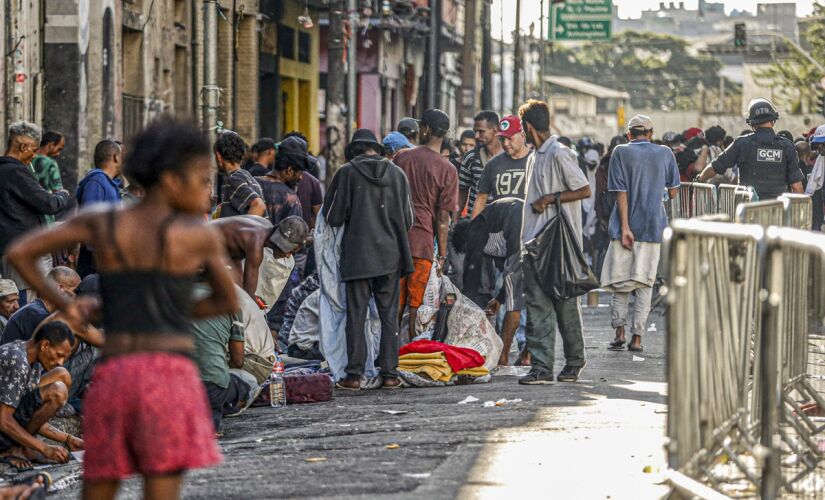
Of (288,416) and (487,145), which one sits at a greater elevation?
(487,145)

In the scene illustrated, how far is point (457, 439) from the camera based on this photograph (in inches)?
353

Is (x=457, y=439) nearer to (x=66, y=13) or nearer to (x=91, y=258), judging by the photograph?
(x=91, y=258)

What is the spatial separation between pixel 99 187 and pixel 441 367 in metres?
2.73

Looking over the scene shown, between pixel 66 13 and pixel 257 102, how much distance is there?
9956mm

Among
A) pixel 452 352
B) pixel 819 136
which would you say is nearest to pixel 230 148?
pixel 452 352

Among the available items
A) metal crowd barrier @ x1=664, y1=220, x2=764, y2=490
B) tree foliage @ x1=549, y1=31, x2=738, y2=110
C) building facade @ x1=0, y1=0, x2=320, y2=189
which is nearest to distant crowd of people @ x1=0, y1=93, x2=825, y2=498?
metal crowd barrier @ x1=664, y1=220, x2=764, y2=490

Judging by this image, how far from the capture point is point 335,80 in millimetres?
22141

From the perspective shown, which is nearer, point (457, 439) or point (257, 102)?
point (457, 439)

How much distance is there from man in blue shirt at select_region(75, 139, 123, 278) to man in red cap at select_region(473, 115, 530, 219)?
9.13 feet

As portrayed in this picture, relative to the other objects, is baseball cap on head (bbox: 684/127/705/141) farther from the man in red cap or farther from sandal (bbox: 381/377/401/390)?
sandal (bbox: 381/377/401/390)

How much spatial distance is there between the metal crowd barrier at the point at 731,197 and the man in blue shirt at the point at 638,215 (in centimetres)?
52

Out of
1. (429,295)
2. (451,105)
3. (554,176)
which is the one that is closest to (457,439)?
(554,176)

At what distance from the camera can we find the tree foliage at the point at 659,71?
4525 inches

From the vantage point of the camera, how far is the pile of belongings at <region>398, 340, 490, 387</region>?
11766 millimetres
